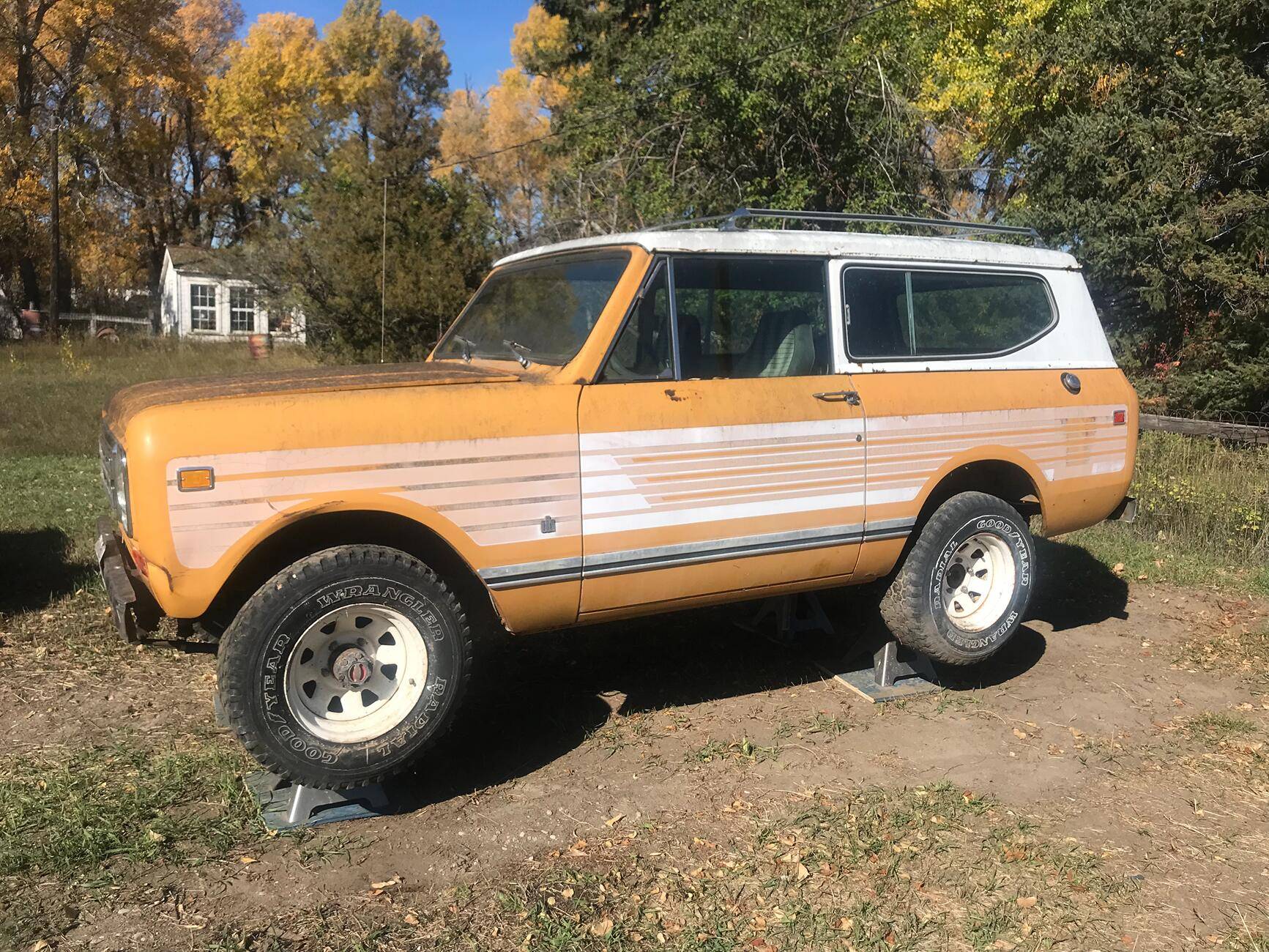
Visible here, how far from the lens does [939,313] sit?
205 inches

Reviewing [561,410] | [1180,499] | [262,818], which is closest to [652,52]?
[1180,499]

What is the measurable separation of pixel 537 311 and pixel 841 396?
1438mm

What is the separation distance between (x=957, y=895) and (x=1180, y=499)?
20.8ft

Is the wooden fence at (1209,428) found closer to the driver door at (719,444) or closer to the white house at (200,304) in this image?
the driver door at (719,444)

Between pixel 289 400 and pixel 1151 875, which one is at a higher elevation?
pixel 289 400

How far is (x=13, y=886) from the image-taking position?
3350mm

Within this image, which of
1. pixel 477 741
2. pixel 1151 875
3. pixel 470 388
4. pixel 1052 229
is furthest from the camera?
pixel 1052 229

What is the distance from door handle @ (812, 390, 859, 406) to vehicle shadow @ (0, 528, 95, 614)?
4665 millimetres

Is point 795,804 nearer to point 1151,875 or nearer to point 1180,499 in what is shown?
point 1151,875

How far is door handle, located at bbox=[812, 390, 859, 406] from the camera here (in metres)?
4.65

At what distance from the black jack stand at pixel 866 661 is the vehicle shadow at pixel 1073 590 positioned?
159cm

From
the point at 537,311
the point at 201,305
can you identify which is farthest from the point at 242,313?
the point at 537,311

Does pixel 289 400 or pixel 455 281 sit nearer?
pixel 289 400

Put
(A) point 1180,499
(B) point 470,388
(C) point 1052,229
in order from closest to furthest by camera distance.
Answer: (B) point 470,388 < (A) point 1180,499 < (C) point 1052,229
